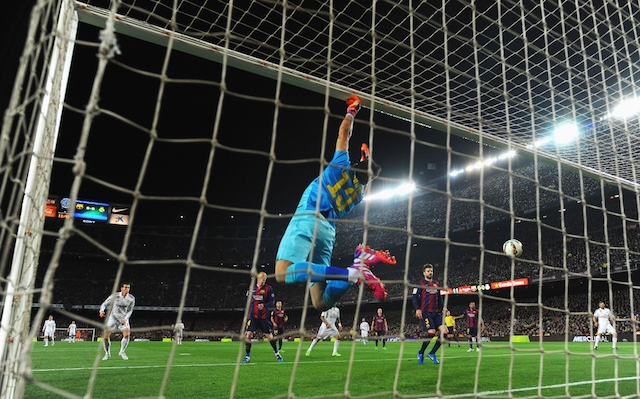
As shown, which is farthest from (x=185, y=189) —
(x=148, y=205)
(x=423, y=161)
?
(x=423, y=161)

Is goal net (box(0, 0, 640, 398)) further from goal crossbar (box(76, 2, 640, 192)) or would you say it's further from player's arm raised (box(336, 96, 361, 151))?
player's arm raised (box(336, 96, 361, 151))

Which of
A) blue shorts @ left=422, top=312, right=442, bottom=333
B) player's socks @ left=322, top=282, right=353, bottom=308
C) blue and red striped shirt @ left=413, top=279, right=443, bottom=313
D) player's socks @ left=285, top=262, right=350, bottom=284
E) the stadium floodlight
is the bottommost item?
blue shorts @ left=422, top=312, right=442, bottom=333

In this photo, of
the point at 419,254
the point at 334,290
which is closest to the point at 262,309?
the point at 334,290

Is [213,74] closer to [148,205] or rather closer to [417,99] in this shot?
[417,99]

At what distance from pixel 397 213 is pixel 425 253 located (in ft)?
13.6

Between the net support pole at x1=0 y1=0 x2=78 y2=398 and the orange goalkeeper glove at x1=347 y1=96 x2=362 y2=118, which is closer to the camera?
the net support pole at x1=0 y1=0 x2=78 y2=398

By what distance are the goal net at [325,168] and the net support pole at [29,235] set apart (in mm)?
18

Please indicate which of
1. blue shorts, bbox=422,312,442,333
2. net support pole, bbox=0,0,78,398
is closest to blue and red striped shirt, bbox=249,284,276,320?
blue shorts, bbox=422,312,442,333

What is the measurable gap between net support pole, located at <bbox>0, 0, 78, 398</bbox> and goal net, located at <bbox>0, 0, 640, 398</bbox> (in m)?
0.02

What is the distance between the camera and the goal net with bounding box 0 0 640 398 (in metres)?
2.55

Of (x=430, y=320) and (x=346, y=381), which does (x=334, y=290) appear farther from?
(x=430, y=320)

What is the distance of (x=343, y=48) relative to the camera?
462 centimetres

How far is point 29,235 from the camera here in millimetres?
2428

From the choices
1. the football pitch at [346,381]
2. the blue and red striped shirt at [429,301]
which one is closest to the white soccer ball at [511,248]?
the football pitch at [346,381]
